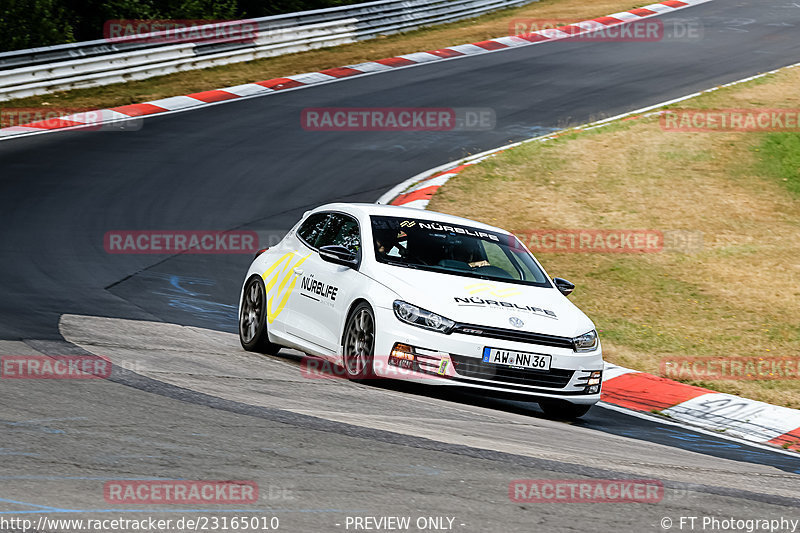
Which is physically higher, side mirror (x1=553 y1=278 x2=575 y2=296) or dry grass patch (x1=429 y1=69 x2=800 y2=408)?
side mirror (x1=553 y1=278 x2=575 y2=296)

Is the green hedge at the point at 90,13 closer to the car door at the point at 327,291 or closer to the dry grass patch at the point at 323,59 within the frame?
the dry grass patch at the point at 323,59

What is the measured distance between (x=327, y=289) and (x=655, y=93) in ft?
56.8

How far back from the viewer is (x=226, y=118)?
2223 cm

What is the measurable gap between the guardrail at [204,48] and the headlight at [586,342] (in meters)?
16.4

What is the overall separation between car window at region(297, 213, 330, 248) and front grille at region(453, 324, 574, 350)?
2262 millimetres

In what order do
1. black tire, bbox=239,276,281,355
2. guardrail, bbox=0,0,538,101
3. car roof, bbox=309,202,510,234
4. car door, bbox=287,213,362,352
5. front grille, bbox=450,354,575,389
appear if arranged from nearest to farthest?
1. front grille, bbox=450,354,575,389
2. car door, bbox=287,213,362,352
3. car roof, bbox=309,202,510,234
4. black tire, bbox=239,276,281,355
5. guardrail, bbox=0,0,538,101

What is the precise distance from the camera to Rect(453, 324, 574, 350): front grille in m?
8.55

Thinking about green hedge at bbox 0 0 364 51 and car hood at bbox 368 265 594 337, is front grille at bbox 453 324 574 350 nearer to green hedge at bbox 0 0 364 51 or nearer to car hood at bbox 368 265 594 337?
car hood at bbox 368 265 594 337

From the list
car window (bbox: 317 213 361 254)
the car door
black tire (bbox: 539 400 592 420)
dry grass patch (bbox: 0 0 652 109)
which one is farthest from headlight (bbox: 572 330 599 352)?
dry grass patch (bbox: 0 0 652 109)

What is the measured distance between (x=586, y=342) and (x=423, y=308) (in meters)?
1.36

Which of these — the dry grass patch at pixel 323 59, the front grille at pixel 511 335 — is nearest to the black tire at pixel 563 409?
the front grille at pixel 511 335

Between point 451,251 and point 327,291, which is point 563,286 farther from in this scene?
point 327,291

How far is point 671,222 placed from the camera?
17.1 metres

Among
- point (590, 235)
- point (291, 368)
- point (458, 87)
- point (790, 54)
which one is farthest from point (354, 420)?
point (790, 54)
